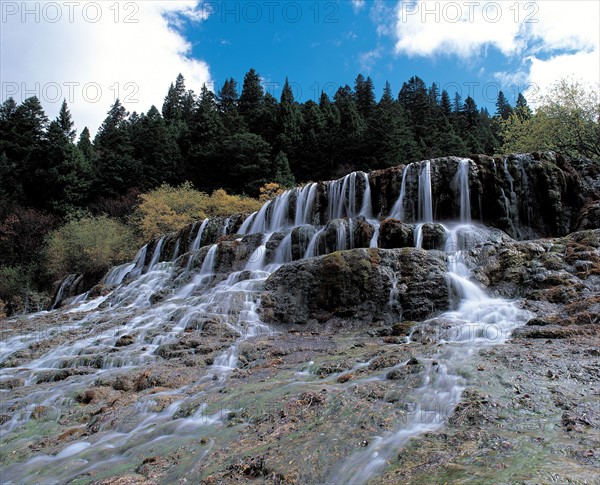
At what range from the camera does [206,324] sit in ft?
29.2

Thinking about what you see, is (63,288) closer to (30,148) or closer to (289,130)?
(30,148)

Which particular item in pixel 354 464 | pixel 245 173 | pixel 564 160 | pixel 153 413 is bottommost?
pixel 153 413

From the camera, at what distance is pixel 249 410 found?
4.46 meters

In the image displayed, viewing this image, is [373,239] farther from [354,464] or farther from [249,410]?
[354,464]

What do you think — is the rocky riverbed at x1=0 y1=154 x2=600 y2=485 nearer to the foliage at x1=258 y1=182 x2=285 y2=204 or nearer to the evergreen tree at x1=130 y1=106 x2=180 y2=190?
the foliage at x1=258 y1=182 x2=285 y2=204

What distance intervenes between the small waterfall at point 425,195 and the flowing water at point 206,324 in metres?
0.05

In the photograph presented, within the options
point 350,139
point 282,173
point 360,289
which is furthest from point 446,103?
point 360,289

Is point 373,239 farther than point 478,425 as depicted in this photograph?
Yes

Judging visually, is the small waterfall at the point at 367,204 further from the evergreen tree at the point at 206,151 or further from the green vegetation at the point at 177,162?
the evergreen tree at the point at 206,151

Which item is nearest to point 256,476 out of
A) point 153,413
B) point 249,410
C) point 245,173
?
point 249,410

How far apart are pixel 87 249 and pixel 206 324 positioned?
21989 mm

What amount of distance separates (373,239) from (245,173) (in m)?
29.5

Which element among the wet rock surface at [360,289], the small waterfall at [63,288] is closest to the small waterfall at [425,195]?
the wet rock surface at [360,289]

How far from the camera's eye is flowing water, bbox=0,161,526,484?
3867 mm
